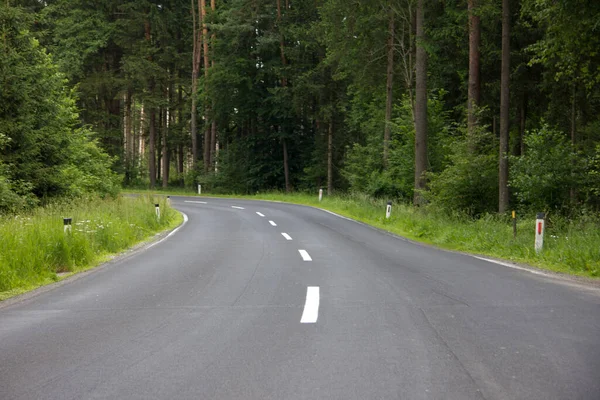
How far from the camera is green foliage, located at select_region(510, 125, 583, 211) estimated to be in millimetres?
16141

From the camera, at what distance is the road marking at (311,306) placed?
6.31 metres

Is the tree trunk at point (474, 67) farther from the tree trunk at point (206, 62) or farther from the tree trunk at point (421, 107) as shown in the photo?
the tree trunk at point (206, 62)

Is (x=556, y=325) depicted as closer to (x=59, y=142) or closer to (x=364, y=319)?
(x=364, y=319)

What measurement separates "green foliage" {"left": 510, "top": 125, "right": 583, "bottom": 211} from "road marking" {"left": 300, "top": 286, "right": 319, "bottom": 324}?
1062 centimetres

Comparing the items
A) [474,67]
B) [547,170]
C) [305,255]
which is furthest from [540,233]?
[474,67]

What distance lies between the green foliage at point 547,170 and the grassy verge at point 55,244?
1196cm

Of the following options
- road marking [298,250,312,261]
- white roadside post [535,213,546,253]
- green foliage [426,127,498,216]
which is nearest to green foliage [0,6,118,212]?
road marking [298,250,312,261]

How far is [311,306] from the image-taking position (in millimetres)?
7012

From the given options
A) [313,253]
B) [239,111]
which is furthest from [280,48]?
[313,253]

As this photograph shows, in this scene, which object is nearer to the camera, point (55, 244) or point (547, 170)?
point (55, 244)

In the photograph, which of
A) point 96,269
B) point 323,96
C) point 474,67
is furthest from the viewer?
point 323,96

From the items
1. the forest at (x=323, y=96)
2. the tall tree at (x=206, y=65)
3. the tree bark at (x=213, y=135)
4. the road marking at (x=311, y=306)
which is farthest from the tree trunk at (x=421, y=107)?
the tree bark at (x=213, y=135)

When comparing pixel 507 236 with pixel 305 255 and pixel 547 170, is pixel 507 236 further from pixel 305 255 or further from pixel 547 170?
pixel 305 255

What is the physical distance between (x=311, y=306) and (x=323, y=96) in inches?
1331
